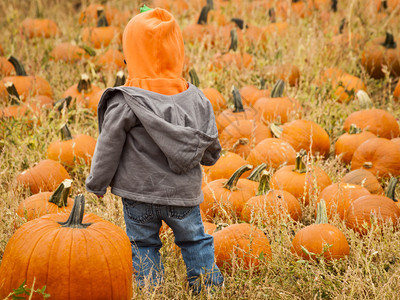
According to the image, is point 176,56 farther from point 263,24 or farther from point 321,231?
point 263,24

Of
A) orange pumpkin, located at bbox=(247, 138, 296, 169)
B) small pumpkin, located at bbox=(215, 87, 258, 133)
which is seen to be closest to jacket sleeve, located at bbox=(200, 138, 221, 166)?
orange pumpkin, located at bbox=(247, 138, 296, 169)

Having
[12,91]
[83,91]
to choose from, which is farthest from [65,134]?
[83,91]

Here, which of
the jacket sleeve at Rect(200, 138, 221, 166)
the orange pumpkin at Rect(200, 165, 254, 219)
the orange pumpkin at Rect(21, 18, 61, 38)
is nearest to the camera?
the jacket sleeve at Rect(200, 138, 221, 166)

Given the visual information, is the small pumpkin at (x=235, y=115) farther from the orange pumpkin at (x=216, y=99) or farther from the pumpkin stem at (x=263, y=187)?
the pumpkin stem at (x=263, y=187)

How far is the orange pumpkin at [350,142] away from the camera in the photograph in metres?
4.73

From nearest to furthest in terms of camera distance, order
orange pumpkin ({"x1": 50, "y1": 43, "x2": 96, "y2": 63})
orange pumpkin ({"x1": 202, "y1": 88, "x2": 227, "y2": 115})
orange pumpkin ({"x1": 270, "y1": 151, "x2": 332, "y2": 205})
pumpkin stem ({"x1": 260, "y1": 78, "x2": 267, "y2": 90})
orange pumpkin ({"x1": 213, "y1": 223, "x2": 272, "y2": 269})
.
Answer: orange pumpkin ({"x1": 213, "y1": 223, "x2": 272, "y2": 269}) < orange pumpkin ({"x1": 270, "y1": 151, "x2": 332, "y2": 205}) < orange pumpkin ({"x1": 202, "y1": 88, "x2": 227, "y2": 115}) < pumpkin stem ({"x1": 260, "y1": 78, "x2": 267, "y2": 90}) < orange pumpkin ({"x1": 50, "y1": 43, "x2": 96, "y2": 63})

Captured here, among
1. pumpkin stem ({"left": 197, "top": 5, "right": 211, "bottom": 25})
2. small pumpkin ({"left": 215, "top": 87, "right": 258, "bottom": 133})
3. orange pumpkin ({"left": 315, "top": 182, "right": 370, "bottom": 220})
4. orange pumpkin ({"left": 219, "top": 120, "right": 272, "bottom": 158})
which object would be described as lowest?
orange pumpkin ({"left": 315, "top": 182, "right": 370, "bottom": 220})

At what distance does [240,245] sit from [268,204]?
1.86 ft

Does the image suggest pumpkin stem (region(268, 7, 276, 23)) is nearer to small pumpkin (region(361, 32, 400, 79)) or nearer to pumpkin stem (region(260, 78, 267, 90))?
small pumpkin (region(361, 32, 400, 79))

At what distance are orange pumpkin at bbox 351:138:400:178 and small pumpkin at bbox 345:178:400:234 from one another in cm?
80

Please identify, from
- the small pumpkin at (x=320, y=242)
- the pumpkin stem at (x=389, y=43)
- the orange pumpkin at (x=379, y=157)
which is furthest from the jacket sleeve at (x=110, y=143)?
the pumpkin stem at (x=389, y=43)

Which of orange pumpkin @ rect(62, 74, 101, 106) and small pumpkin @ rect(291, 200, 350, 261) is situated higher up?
orange pumpkin @ rect(62, 74, 101, 106)

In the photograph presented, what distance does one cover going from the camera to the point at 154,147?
8.89 ft

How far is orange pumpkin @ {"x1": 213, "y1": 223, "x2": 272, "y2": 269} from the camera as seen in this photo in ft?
10.1
